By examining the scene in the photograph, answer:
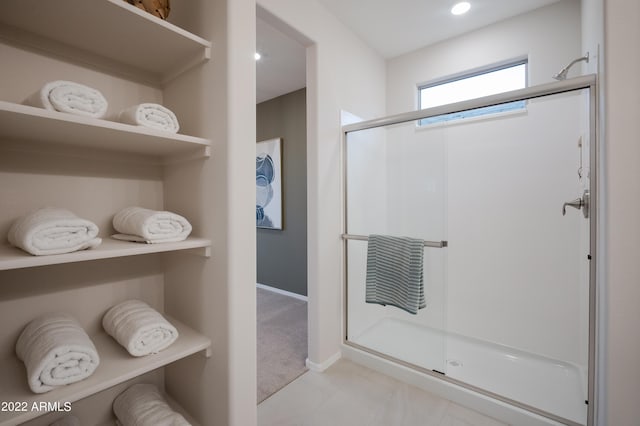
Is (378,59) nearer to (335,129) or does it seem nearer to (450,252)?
(335,129)

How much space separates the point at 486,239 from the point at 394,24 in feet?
6.44

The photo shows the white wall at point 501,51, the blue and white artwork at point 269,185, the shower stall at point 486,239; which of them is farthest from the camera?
the blue and white artwork at point 269,185

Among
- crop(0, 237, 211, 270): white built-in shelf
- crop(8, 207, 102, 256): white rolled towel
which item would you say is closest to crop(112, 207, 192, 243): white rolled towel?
crop(0, 237, 211, 270): white built-in shelf

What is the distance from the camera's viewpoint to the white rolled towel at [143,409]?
100 centimetres

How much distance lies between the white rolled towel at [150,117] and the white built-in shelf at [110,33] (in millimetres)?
255

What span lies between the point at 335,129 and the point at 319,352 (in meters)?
1.69

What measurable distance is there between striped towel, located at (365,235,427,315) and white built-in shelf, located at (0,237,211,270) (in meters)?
1.36

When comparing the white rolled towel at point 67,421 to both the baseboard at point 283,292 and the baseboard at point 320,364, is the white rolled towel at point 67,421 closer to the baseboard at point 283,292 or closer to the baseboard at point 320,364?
the baseboard at point 320,364

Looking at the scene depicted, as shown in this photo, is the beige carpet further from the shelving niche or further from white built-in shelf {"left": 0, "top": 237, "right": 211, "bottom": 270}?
white built-in shelf {"left": 0, "top": 237, "right": 211, "bottom": 270}

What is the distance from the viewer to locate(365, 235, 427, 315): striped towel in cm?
193

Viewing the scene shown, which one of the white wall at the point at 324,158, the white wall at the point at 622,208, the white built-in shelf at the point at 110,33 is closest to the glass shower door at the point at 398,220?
the white wall at the point at 324,158

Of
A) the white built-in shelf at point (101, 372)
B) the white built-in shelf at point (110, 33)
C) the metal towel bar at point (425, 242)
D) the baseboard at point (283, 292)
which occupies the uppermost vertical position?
the white built-in shelf at point (110, 33)

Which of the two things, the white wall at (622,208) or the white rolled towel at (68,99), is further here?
the white wall at (622,208)

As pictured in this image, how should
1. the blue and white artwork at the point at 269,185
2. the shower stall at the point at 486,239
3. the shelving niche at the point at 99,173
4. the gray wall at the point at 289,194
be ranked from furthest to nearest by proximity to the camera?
1. the blue and white artwork at the point at 269,185
2. the gray wall at the point at 289,194
3. the shower stall at the point at 486,239
4. the shelving niche at the point at 99,173
